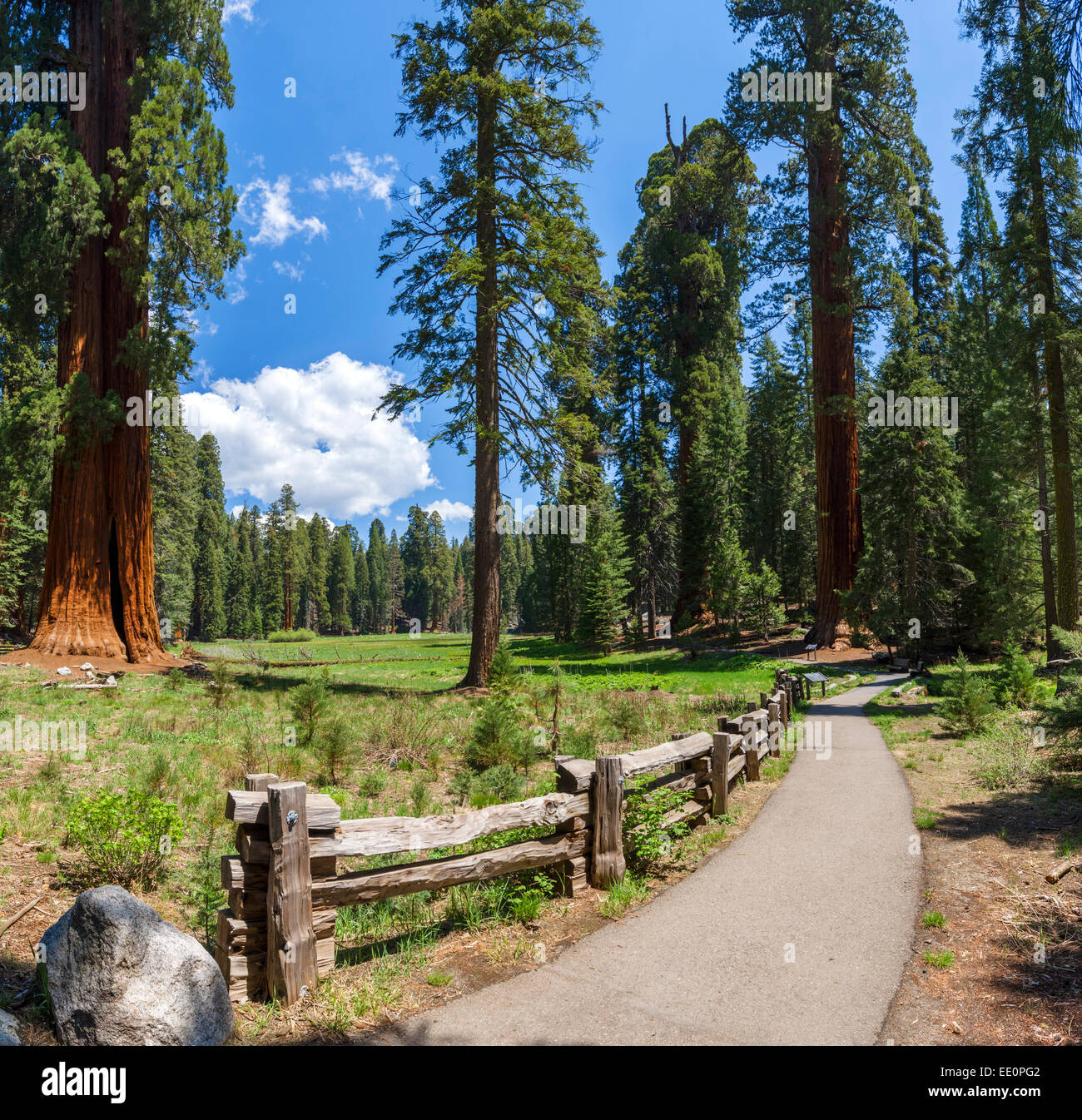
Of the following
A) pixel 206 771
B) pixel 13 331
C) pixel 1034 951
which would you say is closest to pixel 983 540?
pixel 1034 951

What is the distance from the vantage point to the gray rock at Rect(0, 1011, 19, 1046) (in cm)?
319

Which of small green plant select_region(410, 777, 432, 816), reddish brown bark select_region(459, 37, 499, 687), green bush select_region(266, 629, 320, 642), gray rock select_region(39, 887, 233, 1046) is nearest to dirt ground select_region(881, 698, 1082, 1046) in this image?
gray rock select_region(39, 887, 233, 1046)

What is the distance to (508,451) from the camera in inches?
709

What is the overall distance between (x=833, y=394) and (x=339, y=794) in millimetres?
25114

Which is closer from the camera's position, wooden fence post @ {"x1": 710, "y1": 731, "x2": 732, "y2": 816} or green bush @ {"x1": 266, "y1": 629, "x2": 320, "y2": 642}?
wooden fence post @ {"x1": 710, "y1": 731, "x2": 732, "y2": 816}

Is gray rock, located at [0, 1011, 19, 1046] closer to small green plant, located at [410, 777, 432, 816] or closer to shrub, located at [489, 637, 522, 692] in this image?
small green plant, located at [410, 777, 432, 816]

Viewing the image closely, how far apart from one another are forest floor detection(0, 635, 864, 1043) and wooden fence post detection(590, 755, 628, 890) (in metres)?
0.17

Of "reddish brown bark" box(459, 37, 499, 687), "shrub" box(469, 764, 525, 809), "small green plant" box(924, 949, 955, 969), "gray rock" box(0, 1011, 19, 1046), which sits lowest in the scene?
"small green plant" box(924, 949, 955, 969)

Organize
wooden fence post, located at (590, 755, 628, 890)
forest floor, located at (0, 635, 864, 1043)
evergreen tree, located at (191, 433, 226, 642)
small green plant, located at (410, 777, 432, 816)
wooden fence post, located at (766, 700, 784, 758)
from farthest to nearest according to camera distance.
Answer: evergreen tree, located at (191, 433, 226, 642) → wooden fence post, located at (766, 700, 784, 758) → small green plant, located at (410, 777, 432, 816) → wooden fence post, located at (590, 755, 628, 890) → forest floor, located at (0, 635, 864, 1043)

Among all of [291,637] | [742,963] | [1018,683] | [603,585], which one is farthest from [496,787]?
[291,637]

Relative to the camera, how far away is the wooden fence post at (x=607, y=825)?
614 centimetres

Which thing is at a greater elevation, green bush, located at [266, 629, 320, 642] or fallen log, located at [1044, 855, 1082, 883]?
fallen log, located at [1044, 855, 1082, 883]

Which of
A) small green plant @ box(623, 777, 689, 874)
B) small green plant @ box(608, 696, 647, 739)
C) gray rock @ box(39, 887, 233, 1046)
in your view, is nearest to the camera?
gray rock @ box(39, 887, 233, 1046)
